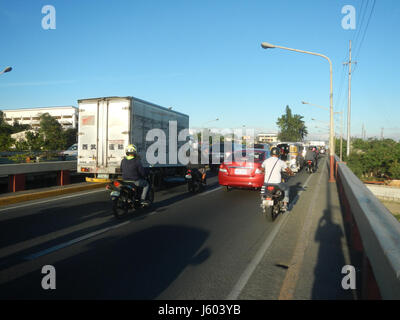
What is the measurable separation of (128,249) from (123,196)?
2622 millimetres

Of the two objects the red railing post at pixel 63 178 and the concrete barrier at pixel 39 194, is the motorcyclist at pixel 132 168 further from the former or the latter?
the red railing post at pixel 63 178

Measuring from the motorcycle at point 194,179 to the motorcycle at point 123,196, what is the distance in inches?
160

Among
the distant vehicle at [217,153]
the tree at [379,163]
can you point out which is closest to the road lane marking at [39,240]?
the distant vehicle at [217,153]

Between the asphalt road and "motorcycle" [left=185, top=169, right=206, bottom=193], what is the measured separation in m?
2.88

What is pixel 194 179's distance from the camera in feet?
41.0

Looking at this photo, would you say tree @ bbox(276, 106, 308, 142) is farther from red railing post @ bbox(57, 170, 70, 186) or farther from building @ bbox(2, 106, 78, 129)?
red railing post @ bbox(57, 170, 70, 186)

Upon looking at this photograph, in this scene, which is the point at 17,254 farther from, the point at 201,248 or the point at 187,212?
the point at 187,212

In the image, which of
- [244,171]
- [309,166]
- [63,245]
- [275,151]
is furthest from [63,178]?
[309,166]

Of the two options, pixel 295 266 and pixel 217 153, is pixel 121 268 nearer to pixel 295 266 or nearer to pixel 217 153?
pixel 295 266

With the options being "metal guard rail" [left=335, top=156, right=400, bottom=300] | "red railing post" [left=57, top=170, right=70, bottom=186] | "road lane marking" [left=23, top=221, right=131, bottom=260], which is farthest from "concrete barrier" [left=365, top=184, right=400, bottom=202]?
"road lane marking" [left=23, top=221, right=131, bottom=260]

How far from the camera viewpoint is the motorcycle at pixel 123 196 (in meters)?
7.66

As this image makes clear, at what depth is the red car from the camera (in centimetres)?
1121
